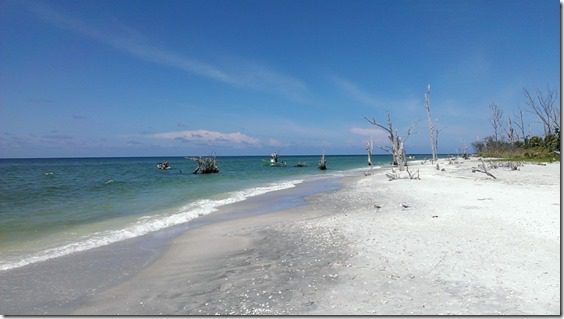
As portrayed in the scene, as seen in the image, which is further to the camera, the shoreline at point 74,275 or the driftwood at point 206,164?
the driftwood at point 206,164

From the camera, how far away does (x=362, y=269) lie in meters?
5.81

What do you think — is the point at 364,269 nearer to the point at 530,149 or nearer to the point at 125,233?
the point at 125,233

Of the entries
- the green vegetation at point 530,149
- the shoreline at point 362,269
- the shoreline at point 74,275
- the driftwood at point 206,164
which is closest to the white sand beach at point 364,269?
the shoreline at point 362,269

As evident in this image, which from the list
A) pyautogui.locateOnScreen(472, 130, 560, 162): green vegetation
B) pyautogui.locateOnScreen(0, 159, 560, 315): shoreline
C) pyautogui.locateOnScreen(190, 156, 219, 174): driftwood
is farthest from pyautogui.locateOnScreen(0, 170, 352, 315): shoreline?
pyautogui.locateOnScreen(472, 130, 560, 162): green vegetation

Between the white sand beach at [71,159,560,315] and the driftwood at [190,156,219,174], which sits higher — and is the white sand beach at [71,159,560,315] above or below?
below

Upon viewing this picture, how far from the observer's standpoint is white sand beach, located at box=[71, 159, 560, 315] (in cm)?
450

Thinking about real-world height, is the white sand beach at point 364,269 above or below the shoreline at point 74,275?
above

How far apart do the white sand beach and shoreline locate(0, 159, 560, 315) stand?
2 cm

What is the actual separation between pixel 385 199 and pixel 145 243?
9.63 meters

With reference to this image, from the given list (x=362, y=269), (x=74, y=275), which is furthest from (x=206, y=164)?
(x=362, y=269)

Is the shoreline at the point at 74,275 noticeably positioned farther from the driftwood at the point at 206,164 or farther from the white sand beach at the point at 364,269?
the driftwood at the point at 206,164

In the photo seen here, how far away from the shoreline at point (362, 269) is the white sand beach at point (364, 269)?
2 centimetres

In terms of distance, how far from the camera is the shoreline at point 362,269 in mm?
4504

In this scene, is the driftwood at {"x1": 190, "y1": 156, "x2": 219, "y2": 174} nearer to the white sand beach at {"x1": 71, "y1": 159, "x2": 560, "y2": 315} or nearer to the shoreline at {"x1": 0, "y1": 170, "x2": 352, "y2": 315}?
the shoreline at {"x1": 0, "y1": 170, "x2": 352, "y2": 315}
